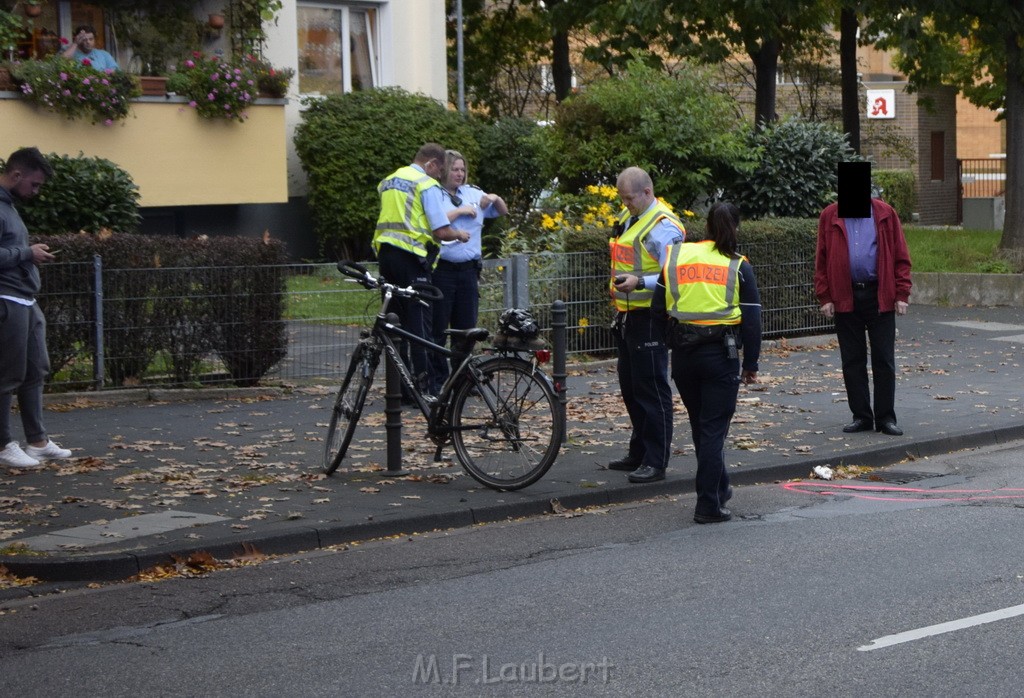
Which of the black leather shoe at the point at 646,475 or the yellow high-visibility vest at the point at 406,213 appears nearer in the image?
the black leather shoe at the point at 646,475

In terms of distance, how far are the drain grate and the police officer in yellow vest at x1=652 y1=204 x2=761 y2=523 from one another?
5.80 ft

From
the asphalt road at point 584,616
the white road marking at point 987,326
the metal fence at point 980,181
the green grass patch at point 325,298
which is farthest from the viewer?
the metal fence at point 980,181

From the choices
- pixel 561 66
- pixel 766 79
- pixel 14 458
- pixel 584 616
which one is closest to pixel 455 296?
pixel 14 458

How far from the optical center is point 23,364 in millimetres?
9828

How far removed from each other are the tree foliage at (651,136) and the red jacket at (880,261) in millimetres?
6741

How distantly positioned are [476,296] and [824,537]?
17.2 feet

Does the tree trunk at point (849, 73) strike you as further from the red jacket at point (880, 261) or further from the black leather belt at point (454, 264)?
the red jacket at point (880, 261)

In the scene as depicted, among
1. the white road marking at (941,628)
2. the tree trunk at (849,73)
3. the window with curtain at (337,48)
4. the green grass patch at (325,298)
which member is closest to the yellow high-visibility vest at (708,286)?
the white road marking at (941,628)

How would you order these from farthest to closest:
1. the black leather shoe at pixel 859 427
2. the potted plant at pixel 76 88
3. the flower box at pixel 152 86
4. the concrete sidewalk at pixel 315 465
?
1. the flower box at pixel 152 86
2. the potted plant at pixel 76 88
3. the black leather shoe at pixel 859 427
4. the concrete sidewalk at pixel 315 465

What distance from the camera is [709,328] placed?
8.56 meters

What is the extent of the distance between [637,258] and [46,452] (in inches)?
158

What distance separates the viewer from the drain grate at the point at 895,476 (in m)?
9.95

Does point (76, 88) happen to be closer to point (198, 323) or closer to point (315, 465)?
point (198, 323)

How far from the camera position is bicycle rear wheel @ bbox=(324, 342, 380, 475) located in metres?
9.68
